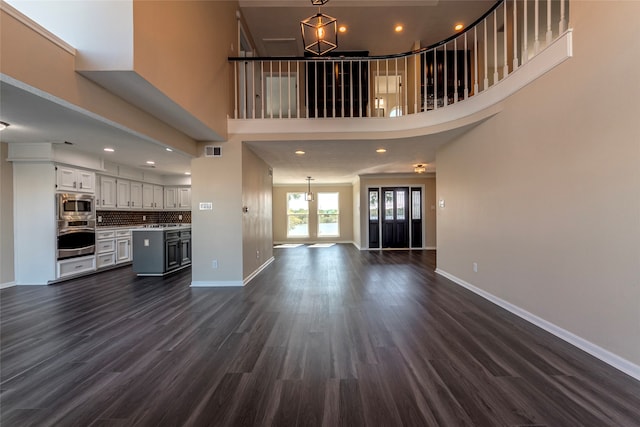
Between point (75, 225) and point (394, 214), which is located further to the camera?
point (394, 214)

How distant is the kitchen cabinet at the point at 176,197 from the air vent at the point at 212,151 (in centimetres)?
415

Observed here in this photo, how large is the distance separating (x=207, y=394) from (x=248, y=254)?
3.11m

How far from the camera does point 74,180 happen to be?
17.1 feet

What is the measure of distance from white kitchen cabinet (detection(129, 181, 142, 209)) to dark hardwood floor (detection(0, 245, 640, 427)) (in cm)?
347

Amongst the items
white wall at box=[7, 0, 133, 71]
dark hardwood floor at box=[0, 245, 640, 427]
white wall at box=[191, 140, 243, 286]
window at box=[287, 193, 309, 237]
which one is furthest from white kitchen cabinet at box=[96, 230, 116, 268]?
window at box=[287, 193, 309, 237]

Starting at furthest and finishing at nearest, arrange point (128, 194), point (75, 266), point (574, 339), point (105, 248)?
point (128, 194) → point (105, 248) → point (75, 266) → point (574, 339)

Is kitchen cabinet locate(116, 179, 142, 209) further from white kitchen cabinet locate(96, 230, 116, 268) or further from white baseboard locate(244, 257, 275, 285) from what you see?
white baseboard locate(244, 257, 275, 285)

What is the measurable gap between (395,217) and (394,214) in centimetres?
11

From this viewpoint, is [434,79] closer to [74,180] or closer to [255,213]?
[255,213]

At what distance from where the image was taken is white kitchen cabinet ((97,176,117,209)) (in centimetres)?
600

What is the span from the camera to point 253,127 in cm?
445

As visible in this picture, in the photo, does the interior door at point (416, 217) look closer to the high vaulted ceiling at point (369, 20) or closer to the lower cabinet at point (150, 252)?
the high vaulted ceiling at point (369, 20)

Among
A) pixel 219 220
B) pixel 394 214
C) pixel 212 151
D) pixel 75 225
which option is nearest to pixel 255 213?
pixel 219 220

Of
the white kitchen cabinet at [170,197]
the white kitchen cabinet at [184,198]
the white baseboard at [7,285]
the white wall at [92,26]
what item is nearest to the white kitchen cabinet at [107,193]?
the white kitchen cabinet at [170,197]
